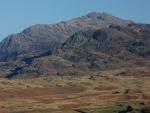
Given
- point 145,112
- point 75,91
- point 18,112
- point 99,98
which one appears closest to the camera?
point 145,112

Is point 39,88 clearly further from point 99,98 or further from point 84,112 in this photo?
point 84,112

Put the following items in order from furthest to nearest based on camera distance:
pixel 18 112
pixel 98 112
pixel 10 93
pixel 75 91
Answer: pixel 75 91
pixel 10 93
pixel 18 112
pixel 98 112

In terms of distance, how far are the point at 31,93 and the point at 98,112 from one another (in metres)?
85.3

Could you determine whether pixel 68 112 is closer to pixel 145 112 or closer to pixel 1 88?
pixel 145 112

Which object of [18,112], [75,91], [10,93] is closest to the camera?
[18,112]

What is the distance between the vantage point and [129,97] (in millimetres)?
137000

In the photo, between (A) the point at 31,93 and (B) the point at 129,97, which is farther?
(A) the point at 31,93

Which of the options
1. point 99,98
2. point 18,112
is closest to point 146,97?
point 99,98

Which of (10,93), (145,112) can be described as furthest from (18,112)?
(10,93)

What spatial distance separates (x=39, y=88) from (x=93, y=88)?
22031 mm


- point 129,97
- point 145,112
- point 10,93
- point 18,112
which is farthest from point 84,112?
point 10,93

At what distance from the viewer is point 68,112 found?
325 feet

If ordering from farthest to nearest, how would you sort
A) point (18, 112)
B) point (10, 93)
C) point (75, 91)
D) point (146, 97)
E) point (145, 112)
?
1. point (75, 91)
2. point (10, 93)
3. point (146, 97)
4. point (18, 112)
5. point (145, 112)

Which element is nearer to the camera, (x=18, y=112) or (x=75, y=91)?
(x=18, y=112)
